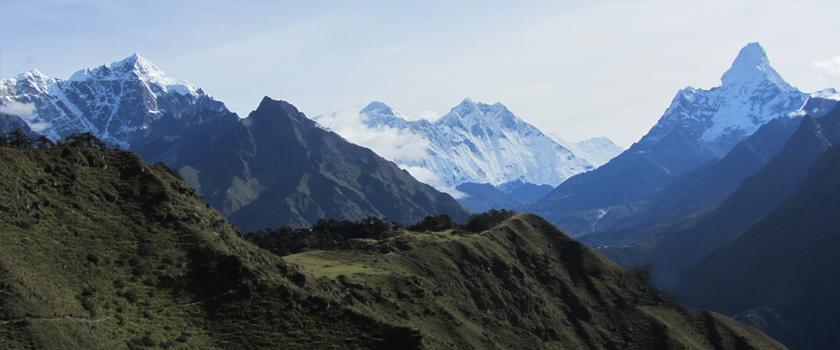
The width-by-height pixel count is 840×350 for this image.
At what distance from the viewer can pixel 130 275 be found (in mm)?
129625

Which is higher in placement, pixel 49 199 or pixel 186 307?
pixel 49 199

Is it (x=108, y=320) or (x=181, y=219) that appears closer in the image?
(x=108, y=320)

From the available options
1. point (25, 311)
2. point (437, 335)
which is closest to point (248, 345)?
point (25, 311)

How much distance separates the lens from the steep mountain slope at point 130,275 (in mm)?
112250

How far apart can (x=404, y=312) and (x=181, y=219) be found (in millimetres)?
49983

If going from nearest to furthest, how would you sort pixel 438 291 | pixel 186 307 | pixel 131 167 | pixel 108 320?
pixel 108 320 < pixel 186 307 < pixel 131 167 < pixel 438 291

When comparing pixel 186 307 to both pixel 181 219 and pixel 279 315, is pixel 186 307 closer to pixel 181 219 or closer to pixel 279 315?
pixel 279 315

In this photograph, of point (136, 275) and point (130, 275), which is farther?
point (136, 275)

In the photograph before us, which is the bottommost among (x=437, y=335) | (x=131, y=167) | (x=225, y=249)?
(x=437, y=335)

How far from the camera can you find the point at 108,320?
383 ft

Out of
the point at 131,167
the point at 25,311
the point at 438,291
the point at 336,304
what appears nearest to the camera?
the point at 25,311

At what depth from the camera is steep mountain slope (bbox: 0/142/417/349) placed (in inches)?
4419

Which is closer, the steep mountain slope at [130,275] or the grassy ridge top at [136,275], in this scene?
the steep mountain slope at [130,275]

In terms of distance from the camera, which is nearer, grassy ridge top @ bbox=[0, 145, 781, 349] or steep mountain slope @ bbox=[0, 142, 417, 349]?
steep mountain slope @ bbox=[0, 142, 417, 349]
